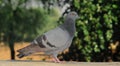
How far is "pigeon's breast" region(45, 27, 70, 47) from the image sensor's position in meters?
6.00

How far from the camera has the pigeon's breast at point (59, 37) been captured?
19.7 feet

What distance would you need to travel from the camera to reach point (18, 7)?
1518cm

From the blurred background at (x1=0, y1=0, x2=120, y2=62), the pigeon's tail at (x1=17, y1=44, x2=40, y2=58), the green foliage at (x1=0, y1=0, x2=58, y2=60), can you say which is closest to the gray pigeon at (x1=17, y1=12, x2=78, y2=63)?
the pigeon's tail at (x1=17, y1=44, x2=40, y2=58)

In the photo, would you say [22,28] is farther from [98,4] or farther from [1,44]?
[98,4]

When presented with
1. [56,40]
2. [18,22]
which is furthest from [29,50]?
[18,22]

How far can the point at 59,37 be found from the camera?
19.7 feet

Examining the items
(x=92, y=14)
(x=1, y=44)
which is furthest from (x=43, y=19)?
(x=92, y=14)

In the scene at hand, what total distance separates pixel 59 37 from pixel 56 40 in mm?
65

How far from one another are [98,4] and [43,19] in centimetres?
870

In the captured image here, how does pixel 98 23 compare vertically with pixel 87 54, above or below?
above

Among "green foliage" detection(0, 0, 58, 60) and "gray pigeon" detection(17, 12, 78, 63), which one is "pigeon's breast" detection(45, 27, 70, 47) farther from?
"green foliage" detection(0, 0, 58, 60)

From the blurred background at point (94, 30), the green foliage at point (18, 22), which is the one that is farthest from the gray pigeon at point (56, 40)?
the green foliage at point (18, 22)

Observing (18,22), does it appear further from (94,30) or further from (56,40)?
(56,40)

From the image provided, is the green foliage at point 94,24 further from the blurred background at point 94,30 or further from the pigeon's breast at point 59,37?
the pigeon's breast at point 59,37
